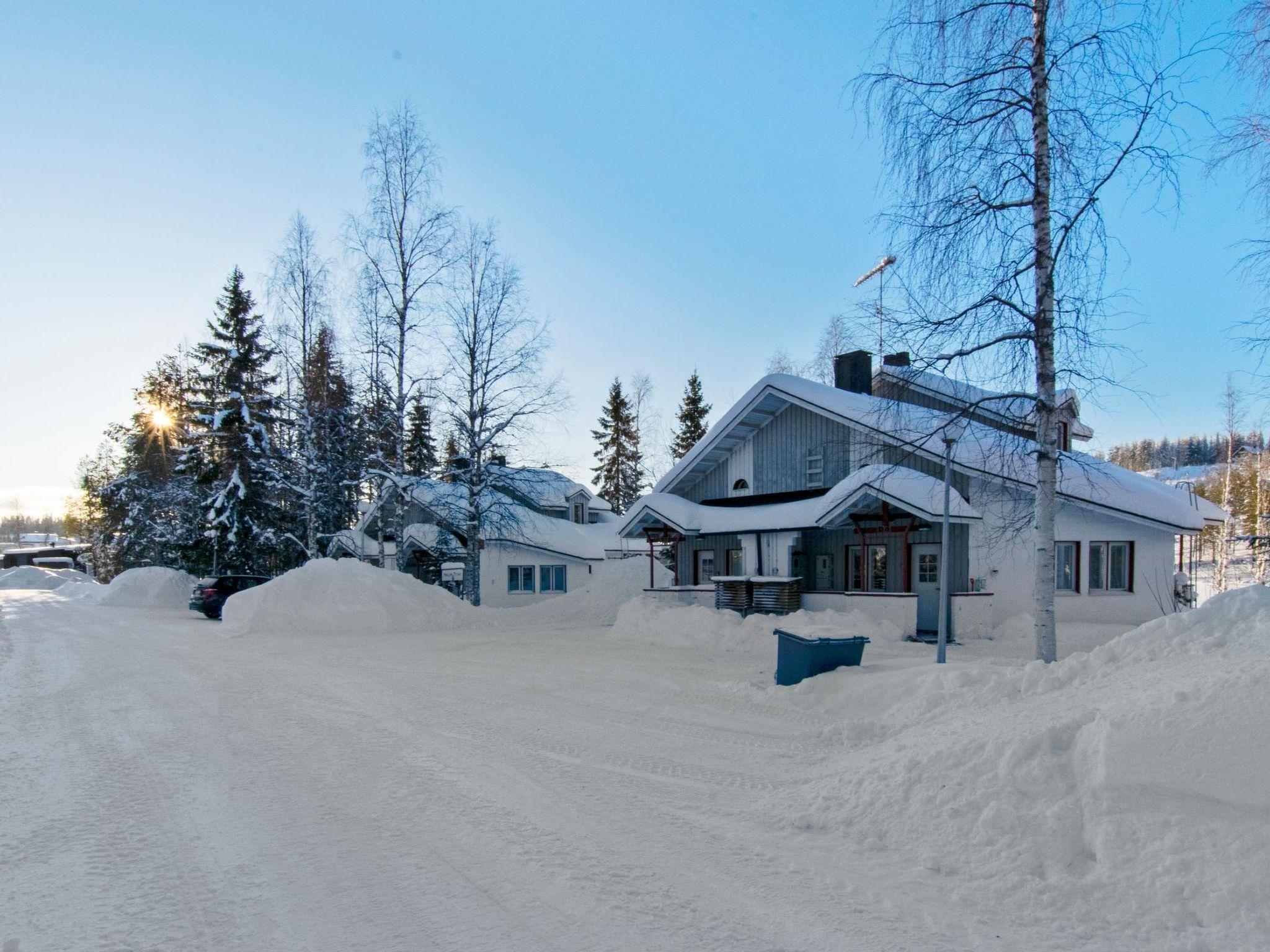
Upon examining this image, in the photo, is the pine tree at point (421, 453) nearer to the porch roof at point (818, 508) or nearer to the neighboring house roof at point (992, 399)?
the porch roof at point (818, 508)

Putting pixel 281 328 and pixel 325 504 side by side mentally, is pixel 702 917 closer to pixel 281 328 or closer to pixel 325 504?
pixel 281 328

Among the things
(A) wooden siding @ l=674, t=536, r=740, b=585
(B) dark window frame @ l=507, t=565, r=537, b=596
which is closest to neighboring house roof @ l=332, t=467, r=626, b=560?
(B) dark window frame @ l=507, t=565, r=537, b=596

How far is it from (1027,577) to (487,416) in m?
15.2

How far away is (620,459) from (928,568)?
1293 inches

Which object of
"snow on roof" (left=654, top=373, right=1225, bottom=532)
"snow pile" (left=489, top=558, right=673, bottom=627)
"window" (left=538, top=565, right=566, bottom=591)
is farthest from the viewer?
"window" (left=538, top=565, right=566, bottom=591)

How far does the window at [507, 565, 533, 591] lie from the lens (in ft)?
98.3

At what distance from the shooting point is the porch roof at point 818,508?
50.9 ft

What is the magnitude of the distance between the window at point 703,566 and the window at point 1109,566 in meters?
10.2

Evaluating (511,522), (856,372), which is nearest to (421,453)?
(511,522)

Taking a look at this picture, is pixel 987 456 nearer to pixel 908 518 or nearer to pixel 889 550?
pixel 908 518

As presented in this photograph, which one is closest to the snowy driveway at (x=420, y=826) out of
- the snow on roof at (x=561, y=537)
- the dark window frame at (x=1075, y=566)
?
the dark window frame at (x=1075, y=566)

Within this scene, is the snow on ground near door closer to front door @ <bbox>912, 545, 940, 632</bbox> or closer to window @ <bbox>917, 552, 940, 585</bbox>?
front door @ <bbox>912, 545, 940, 632</bbox>

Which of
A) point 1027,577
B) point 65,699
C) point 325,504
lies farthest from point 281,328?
point 1027,577

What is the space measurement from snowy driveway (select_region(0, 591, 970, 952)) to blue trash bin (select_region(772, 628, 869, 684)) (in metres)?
0.73
